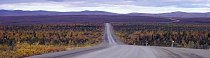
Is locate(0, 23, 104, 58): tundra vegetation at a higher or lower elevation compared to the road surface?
lower

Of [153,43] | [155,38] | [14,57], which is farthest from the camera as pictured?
[155,38]

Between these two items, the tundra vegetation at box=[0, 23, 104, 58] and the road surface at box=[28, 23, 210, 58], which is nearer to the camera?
the road surface at box=[28, 23, 210, 58]

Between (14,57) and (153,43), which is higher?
(14,57)

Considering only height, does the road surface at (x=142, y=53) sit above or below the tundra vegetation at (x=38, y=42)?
above

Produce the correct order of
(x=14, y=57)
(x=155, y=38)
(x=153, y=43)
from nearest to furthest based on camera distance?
(x=14, y=57)
(x=153, y=43)
(x=155, y=38)

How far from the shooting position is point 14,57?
27.9 meters

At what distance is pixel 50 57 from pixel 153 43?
61.6 m

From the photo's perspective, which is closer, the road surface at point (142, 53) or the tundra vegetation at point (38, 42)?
the road surface at point (142, 53)

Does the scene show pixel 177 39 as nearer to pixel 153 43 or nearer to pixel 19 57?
pixel 153 43

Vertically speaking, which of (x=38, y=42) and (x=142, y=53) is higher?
(x=142, y=53)

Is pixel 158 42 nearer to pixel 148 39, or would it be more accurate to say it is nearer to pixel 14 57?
pixel 148 39

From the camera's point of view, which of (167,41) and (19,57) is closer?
(19,57)

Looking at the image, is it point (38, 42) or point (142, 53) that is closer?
point (142, 53)

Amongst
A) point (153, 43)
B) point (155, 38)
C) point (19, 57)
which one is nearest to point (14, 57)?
point (19, 57)
